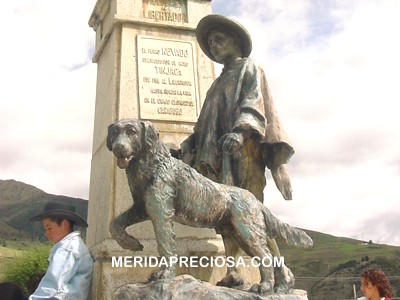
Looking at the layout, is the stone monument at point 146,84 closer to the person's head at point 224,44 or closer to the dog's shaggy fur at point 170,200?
the person's head at point 224,44

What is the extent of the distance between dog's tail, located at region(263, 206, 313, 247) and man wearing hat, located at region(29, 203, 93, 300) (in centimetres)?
150

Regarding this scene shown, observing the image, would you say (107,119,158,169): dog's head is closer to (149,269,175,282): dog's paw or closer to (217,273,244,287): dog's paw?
(149,269,175,282): dog's paw

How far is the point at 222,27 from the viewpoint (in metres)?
5.57

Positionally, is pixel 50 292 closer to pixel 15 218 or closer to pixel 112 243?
pixel 112 243

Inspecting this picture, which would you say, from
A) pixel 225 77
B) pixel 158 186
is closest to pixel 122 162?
pixel 158 186

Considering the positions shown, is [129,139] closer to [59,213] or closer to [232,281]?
[59,213]

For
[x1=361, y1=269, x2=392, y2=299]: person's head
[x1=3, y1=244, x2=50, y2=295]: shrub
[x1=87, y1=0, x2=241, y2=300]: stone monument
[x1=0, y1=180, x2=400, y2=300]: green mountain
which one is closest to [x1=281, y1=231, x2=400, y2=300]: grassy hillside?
[x1=0, y1=180, x2=400, y2=300]: green mountain

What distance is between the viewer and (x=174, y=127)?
624 cm

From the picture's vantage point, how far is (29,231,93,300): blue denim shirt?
3896mm

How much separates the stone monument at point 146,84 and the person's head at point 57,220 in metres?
1.17

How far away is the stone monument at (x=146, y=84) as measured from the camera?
571 centimetres

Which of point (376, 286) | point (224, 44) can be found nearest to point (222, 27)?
point (224, 44)

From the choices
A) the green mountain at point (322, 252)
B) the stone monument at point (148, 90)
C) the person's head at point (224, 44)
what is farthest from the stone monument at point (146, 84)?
the green mountain at point (322, 252)

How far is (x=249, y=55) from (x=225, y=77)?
0.37 metres
